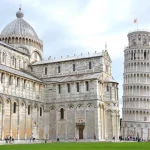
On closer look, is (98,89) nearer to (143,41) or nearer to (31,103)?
(31,103)

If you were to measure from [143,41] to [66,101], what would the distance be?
1916 inches

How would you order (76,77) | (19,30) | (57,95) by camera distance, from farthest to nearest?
(19,30) < (76,77) < (57,95)

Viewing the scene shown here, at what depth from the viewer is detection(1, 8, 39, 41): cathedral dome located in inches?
2419

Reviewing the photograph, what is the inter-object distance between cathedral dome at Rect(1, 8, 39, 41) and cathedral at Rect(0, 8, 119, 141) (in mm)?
282

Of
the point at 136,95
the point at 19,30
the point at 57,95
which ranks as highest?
the point at 19,30

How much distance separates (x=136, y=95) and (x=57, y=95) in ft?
124

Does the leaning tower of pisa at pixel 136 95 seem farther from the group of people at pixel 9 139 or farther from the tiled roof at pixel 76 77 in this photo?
the group of people at pixel 9 139

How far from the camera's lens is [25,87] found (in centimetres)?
5131

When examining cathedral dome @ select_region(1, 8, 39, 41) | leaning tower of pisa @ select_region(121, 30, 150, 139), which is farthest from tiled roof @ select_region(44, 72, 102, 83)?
leaning tower of pisa @ select_region(121, 30, 150, 139)

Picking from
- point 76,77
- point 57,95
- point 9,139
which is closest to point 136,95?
point 76,77

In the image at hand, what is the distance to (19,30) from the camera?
6184 cm

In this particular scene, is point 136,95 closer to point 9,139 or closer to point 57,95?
point 57,95

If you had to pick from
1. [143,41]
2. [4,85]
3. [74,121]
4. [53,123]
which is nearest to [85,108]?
[74,121]

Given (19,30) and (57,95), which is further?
(19,30)
